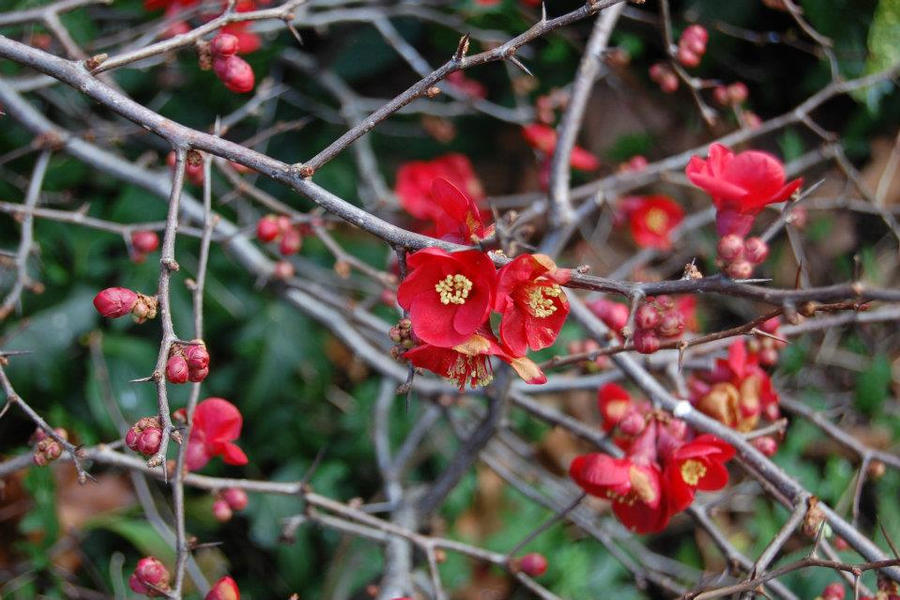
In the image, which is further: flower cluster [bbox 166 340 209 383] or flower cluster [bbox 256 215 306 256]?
flower cluster [bbox 256 215 306 256]

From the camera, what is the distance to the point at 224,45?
127 centimetres

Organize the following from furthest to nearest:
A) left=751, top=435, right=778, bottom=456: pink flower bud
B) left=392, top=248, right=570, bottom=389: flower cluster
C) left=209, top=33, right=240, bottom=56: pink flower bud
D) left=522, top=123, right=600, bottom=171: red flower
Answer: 1. left=522, top=123, right=600, bottom=171: red flower
2. left=751, top=435, right=778, bottom=456: pink flower bud
3. left=209, top=33, right=240, bottom=56: pink flower bud
4. left=392, top=248, right=570, bottom=389: flower cluster

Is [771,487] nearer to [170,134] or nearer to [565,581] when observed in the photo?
[565,581]

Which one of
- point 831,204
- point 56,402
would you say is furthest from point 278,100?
point 831,204

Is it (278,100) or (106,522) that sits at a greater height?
(278,100)

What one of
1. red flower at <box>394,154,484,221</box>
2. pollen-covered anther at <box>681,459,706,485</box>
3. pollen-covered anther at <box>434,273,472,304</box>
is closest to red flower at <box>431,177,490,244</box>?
pollen-covered anther at <box>434,273,472,304</box>

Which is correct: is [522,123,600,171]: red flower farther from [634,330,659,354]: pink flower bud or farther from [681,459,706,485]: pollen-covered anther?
[634,330,659,354]: pink flower bud

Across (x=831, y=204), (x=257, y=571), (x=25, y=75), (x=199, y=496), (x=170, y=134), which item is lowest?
(x=257, y=571)

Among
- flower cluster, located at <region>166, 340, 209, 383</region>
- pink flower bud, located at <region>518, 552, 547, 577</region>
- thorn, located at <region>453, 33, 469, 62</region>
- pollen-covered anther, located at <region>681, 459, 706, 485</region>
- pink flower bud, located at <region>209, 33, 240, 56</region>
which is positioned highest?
thorn, located at <region>453, 33, 469, 62</region>

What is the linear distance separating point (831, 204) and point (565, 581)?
1.26m

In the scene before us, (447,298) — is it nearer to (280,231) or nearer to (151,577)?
(151,577)

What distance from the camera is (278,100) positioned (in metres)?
2.55

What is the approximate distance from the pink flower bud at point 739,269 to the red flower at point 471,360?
0.91 feet

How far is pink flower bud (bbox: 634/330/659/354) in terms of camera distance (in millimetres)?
1072
